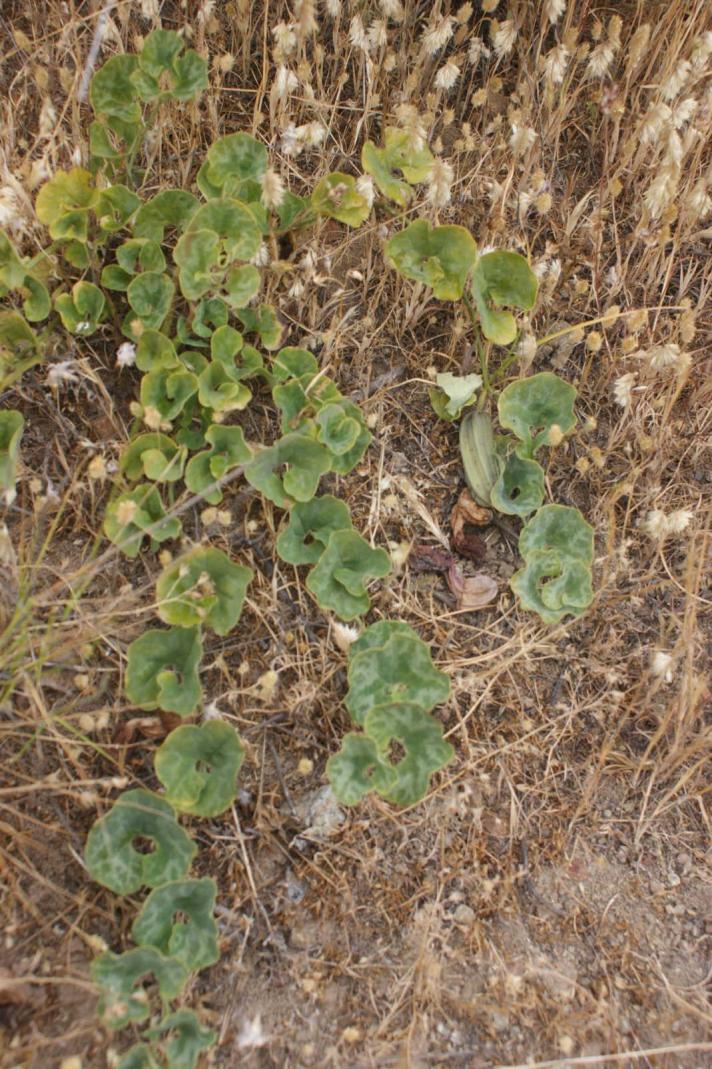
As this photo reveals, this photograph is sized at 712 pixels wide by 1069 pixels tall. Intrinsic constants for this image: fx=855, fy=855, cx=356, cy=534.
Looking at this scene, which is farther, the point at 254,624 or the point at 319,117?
the point at 319,117

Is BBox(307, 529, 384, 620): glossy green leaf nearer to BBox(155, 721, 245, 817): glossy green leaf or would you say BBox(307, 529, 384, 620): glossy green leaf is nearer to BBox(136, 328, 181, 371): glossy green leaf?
BBox(155, 721, 245, 817): glossy green leaf

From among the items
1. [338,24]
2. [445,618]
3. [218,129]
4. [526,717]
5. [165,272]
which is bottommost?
[526,717]

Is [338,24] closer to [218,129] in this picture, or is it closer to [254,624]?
[218,129]

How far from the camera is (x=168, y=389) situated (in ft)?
5.69

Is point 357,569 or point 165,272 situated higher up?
point 165,272

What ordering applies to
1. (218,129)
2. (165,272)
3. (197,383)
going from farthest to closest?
1. (218,129)
2. (165,272)
3. (197,383)

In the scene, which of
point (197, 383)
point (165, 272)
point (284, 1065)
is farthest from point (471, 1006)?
point (165, 272)

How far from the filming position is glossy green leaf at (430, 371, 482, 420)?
191 centimetres

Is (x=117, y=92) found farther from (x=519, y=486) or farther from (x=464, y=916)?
(x=464, y=916)

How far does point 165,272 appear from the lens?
1882 millimetres

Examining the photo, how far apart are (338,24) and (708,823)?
1998mm

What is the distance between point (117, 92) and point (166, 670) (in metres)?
1.23

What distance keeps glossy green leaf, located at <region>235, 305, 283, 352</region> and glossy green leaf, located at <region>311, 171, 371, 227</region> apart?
25 centimetres

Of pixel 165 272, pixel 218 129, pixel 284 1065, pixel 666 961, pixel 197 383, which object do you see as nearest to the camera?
pixel 284 1065
